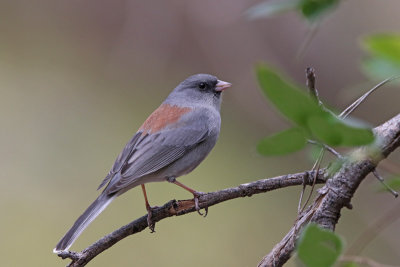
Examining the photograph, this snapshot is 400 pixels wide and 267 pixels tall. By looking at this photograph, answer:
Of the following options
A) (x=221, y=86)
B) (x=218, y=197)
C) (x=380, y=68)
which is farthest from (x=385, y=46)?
(x=221, y=86)

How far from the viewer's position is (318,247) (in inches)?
18.1

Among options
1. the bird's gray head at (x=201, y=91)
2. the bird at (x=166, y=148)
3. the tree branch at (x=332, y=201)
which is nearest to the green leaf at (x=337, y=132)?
the tree branch at (x=332, y=201)

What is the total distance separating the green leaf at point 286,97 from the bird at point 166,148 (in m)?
1.71

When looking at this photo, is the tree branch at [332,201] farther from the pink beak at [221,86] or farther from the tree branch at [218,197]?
the pink beak at [221,86]

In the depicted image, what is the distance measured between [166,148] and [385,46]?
6.70 ft

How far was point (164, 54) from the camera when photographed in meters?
5.62

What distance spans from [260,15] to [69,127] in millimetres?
4941

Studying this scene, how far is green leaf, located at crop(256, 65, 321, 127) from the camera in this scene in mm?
383

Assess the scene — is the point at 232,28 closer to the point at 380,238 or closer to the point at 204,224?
the point at 204,224

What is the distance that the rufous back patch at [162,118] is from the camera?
8.38ft

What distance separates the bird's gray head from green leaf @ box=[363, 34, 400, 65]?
2421 millimetres

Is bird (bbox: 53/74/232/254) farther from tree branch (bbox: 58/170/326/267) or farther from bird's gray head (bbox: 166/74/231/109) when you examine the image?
tree branch (bbox: 58/170/326/267)

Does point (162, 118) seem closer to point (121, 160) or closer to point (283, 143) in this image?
point (121, 160)

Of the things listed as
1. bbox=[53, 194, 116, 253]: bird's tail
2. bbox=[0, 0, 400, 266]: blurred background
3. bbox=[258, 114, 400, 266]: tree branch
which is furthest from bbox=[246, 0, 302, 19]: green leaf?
bbox=[0, 0, 400, 266]: blurred background
